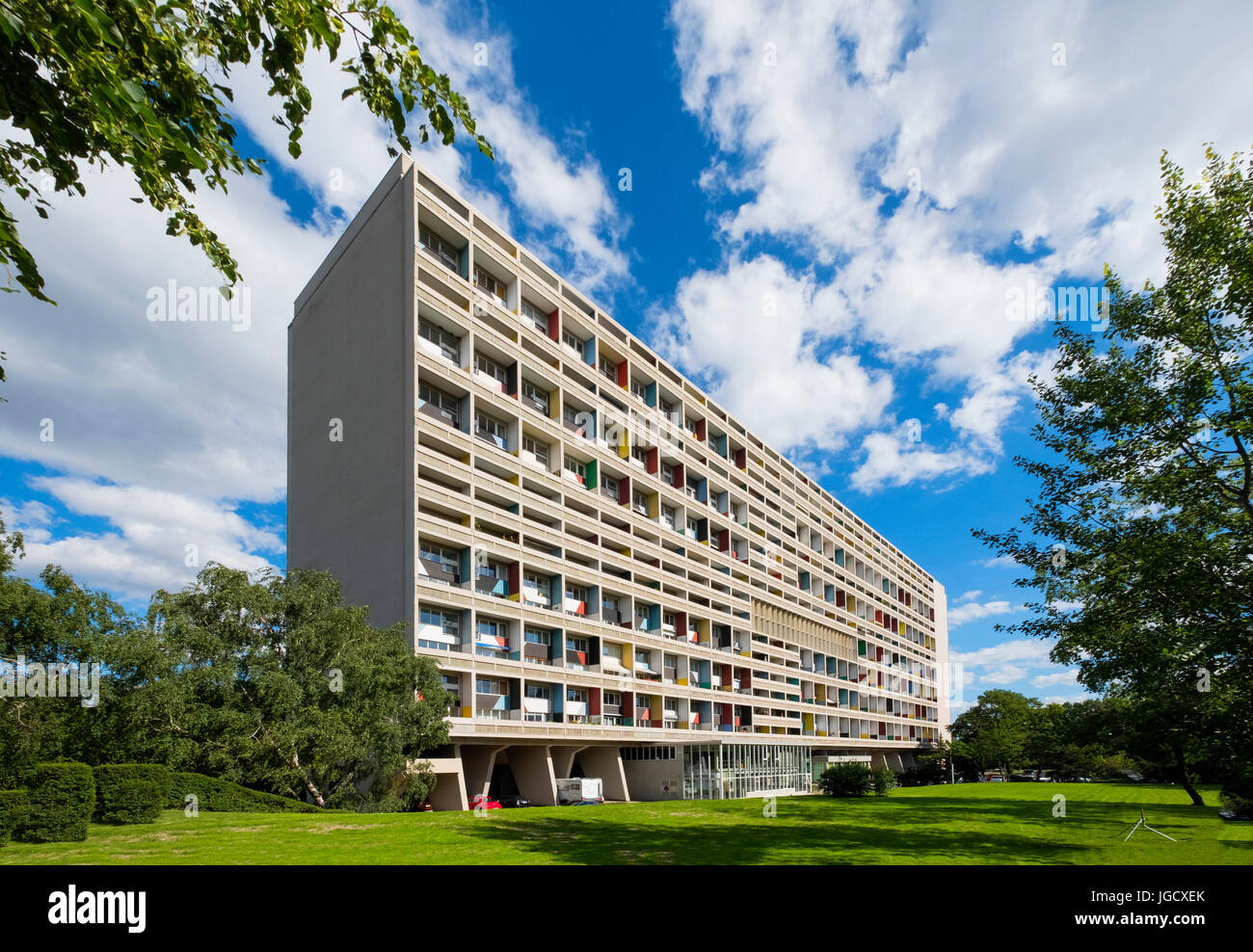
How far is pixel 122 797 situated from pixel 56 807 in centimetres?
433

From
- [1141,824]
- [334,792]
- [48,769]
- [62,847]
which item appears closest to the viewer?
[62,847]

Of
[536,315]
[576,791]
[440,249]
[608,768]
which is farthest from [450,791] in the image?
[536,315]

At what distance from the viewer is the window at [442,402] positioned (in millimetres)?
44250

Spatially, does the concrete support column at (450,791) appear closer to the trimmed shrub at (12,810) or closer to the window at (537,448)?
the window at (537,448)

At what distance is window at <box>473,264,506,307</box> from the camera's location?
49959 mm

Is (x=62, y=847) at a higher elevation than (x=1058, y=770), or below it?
higher

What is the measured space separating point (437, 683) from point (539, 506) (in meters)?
16.2

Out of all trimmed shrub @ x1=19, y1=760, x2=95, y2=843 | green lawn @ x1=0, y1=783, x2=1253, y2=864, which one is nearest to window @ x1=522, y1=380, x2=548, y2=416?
green lawn @ x1=0, y1=783, x2=1253, y2=864

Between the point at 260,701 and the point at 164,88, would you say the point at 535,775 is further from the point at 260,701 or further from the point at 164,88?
the point at 164,88

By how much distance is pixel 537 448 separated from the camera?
52.8 m

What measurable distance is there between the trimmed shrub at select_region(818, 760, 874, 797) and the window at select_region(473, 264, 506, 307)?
1368 inches

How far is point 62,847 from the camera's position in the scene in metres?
16.3
